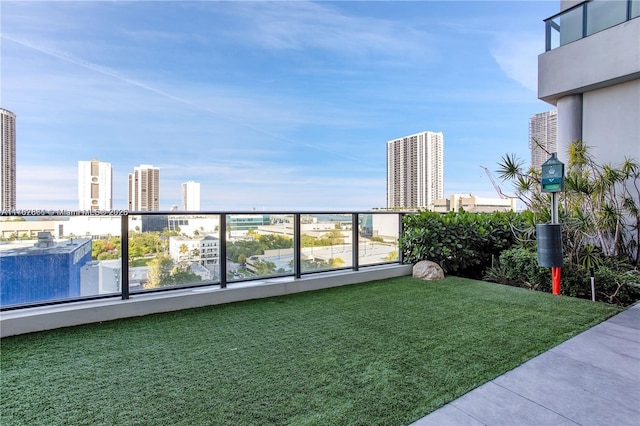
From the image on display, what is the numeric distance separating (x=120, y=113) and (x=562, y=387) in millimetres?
8880

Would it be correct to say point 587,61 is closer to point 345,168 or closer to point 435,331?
point 435,331

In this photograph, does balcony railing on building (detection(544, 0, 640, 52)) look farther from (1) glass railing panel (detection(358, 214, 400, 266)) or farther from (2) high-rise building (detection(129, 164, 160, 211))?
(2) high-rise building (detection(129, 164, 160, 211))

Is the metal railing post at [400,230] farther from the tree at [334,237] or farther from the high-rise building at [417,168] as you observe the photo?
the high-rise building at [417,168]

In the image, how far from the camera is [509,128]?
9.80 m

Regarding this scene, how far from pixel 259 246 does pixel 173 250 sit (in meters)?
1.08

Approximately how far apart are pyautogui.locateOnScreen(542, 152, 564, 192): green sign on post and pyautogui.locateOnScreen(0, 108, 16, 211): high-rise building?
23.5 feet

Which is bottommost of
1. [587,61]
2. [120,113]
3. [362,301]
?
[362,301]

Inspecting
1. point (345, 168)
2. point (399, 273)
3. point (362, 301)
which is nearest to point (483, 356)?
point (362, 301)

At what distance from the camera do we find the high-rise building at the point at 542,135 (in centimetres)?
643

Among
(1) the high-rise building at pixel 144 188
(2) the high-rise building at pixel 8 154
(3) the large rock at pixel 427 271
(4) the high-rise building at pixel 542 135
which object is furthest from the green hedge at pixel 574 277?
(2) the high-rise building at pixel 8 154

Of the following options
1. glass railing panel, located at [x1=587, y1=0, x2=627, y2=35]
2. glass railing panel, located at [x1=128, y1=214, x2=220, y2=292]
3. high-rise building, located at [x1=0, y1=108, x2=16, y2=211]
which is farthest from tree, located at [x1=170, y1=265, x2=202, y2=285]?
glass railing panel, located at [x1=587, y1=0, x2=627, y2=35]

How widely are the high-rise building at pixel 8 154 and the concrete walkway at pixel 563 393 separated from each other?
544cm

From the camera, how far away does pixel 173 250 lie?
3.81 m

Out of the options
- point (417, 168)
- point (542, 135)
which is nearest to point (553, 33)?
point (542, 135)
